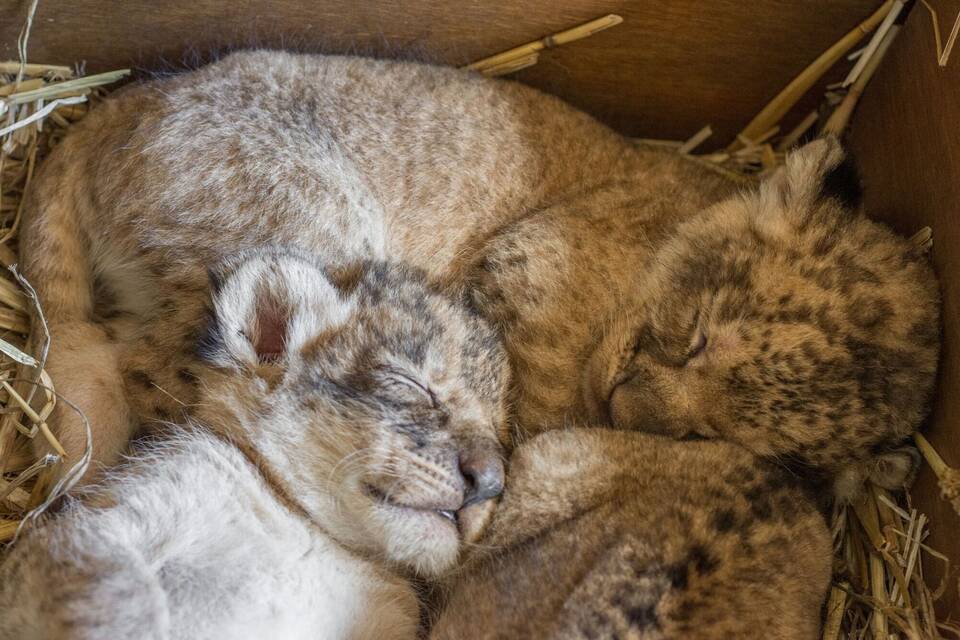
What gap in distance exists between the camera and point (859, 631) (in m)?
3.15

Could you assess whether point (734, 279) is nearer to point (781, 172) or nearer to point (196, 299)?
point (781, 172)

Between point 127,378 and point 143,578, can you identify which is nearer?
point 143,578

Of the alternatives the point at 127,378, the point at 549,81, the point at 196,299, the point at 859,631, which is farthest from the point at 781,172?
the point at 127,378

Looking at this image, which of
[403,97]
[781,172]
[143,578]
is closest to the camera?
[143,578]

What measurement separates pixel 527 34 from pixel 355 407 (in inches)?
82.0

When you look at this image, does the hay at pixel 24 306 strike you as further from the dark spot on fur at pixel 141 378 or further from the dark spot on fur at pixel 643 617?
the dark spot on fur at pixel 643 617

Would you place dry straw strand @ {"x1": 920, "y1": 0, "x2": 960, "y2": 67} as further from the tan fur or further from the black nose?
the black nose

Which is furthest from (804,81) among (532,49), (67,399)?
(67,399)

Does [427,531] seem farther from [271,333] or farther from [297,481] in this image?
[271,333]

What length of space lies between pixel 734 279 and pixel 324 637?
185 centimetres

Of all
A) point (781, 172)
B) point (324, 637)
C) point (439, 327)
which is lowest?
point (324, 637)

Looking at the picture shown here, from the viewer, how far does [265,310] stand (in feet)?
10.4

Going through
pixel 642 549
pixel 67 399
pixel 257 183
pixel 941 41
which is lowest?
pixel 642 549

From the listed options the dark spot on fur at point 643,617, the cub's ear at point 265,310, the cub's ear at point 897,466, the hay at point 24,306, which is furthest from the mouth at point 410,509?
the cub's ear at point 897,466
